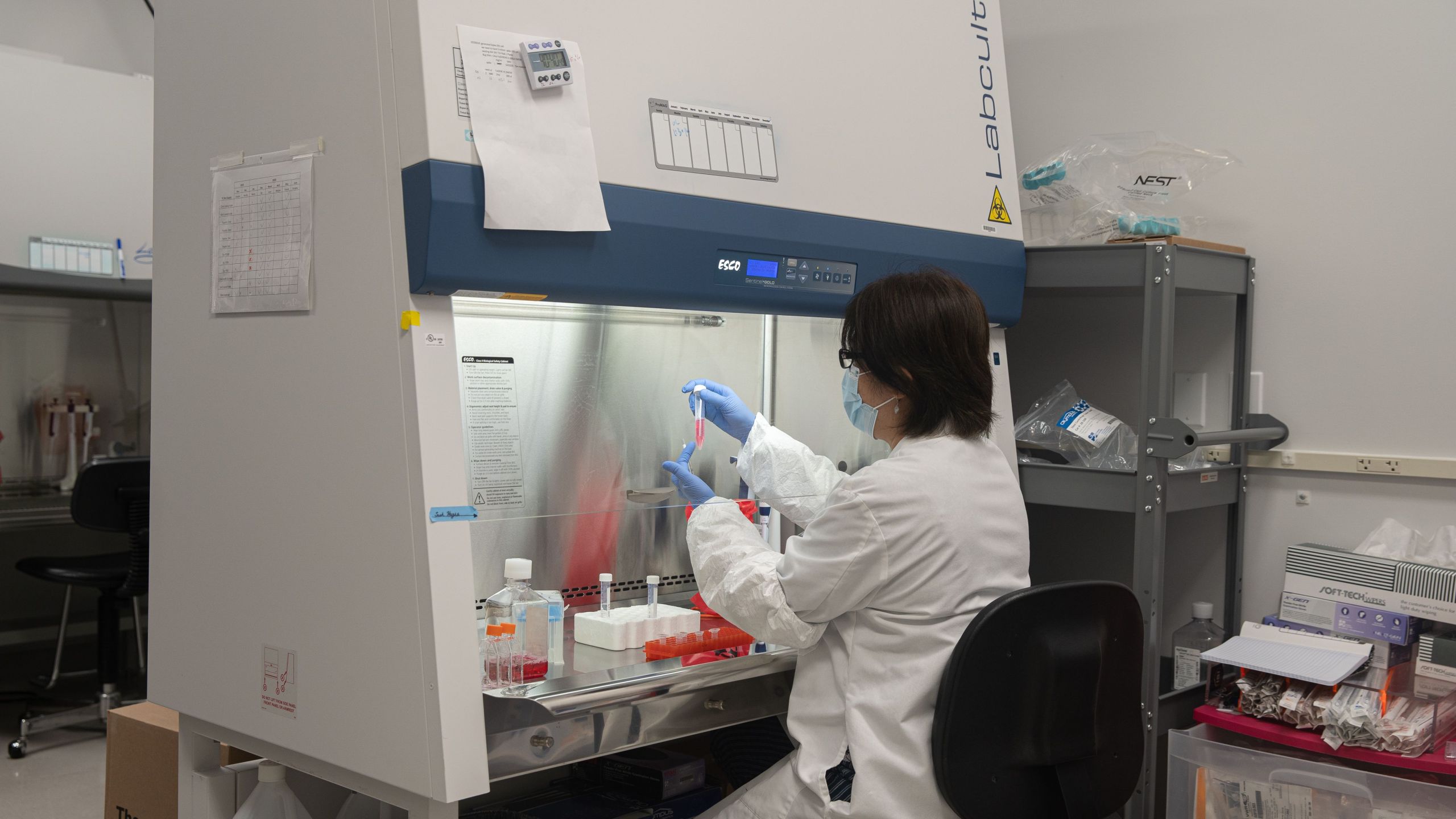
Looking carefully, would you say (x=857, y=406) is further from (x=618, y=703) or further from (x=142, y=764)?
(x=142, y=764)

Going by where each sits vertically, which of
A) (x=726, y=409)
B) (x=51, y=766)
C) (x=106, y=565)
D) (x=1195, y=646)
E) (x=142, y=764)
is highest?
(x=726, y=409)

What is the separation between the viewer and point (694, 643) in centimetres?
186

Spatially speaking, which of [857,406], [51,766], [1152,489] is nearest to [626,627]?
[857,406]

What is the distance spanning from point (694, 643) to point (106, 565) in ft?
10.2

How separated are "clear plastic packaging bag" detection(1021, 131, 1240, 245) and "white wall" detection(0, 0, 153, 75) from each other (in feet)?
14.8

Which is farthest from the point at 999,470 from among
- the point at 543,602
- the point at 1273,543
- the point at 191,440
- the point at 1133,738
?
the point at 191,440

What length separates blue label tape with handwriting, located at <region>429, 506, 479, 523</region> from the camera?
4.73ft

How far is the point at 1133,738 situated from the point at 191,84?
1868mm

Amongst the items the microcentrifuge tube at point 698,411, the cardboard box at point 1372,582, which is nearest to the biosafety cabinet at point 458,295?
the microcentrifuge tube at point 698,411

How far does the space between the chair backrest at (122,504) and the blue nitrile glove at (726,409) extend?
2634 millimetres

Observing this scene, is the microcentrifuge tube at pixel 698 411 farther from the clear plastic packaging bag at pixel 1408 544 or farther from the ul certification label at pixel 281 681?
the clear plastic packaging bag at pixel 1408 544

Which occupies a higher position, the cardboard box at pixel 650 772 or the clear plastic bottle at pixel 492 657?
the clear plastic bottle at pixel 492 657

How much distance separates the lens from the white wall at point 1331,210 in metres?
2.28

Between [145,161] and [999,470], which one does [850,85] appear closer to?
[999,470]
